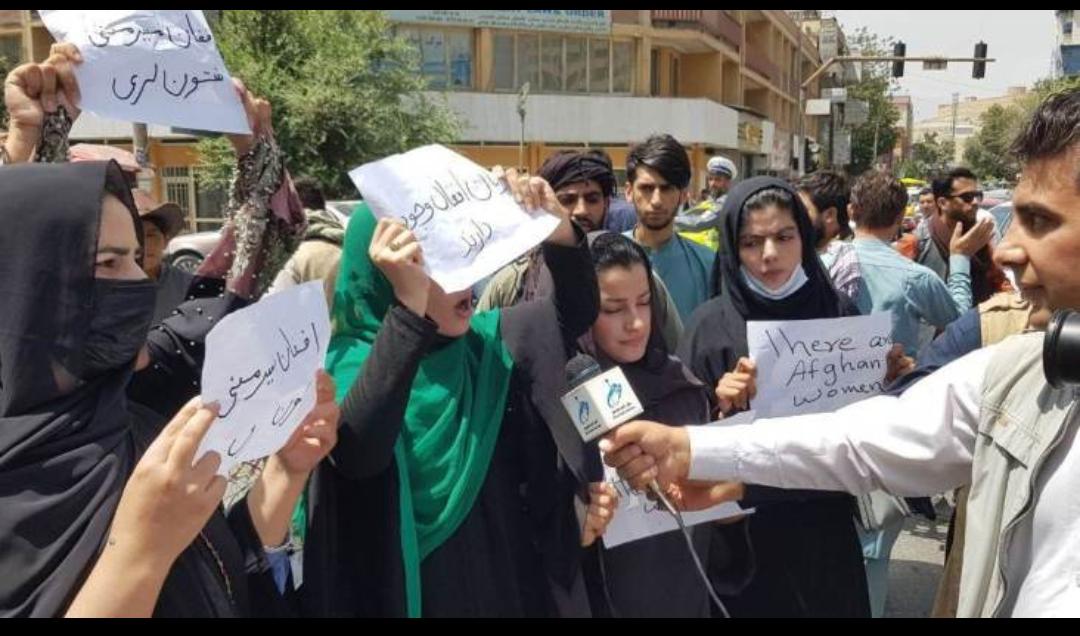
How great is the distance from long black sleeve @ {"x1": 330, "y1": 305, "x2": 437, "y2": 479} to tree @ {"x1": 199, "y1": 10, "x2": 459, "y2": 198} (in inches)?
693

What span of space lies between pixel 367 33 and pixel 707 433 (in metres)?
20.9

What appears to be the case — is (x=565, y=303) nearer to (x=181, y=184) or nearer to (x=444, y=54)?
(x=444, y=54)

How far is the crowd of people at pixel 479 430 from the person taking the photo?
4.54ft

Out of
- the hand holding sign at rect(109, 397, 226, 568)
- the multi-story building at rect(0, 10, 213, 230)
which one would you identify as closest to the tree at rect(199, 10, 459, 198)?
the multi-story building at rect(0, 10, 213, 230)

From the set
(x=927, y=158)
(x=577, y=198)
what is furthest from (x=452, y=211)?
(x=927, y=158)

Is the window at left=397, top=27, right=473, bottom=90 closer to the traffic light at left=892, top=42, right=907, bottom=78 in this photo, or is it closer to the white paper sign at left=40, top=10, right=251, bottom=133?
the traffic light at left=892, top=42, right=907, bottom=78

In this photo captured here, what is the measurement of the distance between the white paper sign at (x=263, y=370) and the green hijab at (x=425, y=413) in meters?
0.30

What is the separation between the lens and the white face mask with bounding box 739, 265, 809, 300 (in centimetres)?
293

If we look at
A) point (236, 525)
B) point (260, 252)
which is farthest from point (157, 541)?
point (260, 252)

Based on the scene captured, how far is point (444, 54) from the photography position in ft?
94.4

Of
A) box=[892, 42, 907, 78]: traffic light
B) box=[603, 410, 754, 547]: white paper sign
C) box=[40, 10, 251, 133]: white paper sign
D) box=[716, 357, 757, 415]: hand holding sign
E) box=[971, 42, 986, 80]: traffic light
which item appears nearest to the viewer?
box=[40, 10, 251, 133]: white paper sign

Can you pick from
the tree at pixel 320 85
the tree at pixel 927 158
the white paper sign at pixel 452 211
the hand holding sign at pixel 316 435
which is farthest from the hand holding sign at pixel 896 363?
the tree at pixel 927 158

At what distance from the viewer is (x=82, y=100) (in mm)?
2078
